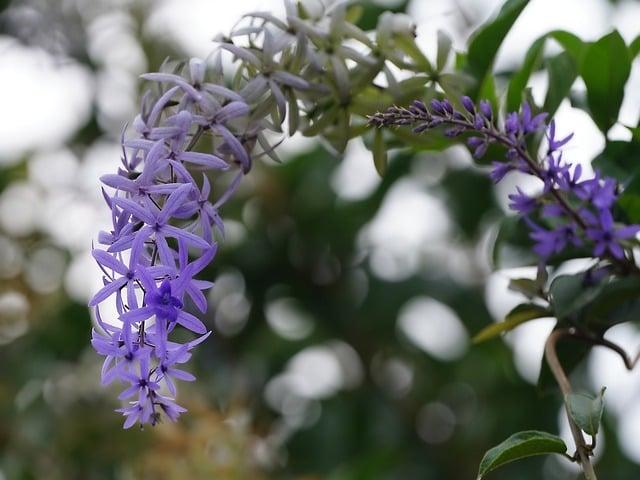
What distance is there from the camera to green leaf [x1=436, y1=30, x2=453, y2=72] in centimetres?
54

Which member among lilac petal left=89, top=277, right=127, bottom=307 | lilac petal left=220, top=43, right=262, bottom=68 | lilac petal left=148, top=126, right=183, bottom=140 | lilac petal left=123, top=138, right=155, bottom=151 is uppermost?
lilac petal left=220, top=43, right=262, bottom=68

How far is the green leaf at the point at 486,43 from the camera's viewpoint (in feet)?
1.81

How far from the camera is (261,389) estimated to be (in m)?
1.38

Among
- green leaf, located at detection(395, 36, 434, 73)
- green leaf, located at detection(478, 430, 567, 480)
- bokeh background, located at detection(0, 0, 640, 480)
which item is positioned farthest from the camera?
bokeh background, located at detection(0, 0, 640, 480)

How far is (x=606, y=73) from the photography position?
0.55 meters

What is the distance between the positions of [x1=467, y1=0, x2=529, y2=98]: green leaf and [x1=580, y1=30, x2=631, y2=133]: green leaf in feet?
0.17

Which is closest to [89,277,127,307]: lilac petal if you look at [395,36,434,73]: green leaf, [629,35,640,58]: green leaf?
[395,36,434,73]: green leaf

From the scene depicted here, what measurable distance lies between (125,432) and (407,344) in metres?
0.45

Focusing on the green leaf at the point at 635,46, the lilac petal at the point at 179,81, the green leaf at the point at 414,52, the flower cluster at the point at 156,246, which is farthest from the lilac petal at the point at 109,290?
the green leaf at the point at 635,46

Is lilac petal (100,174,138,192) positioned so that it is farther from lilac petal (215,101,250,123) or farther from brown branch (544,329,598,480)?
brown branch (544,329,598,480)

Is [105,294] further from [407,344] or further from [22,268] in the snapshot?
[22,268]

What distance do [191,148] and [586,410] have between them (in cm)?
23

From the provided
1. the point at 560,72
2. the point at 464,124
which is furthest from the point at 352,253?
the point at 464,124

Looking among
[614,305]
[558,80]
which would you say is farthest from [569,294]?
[558,80]
